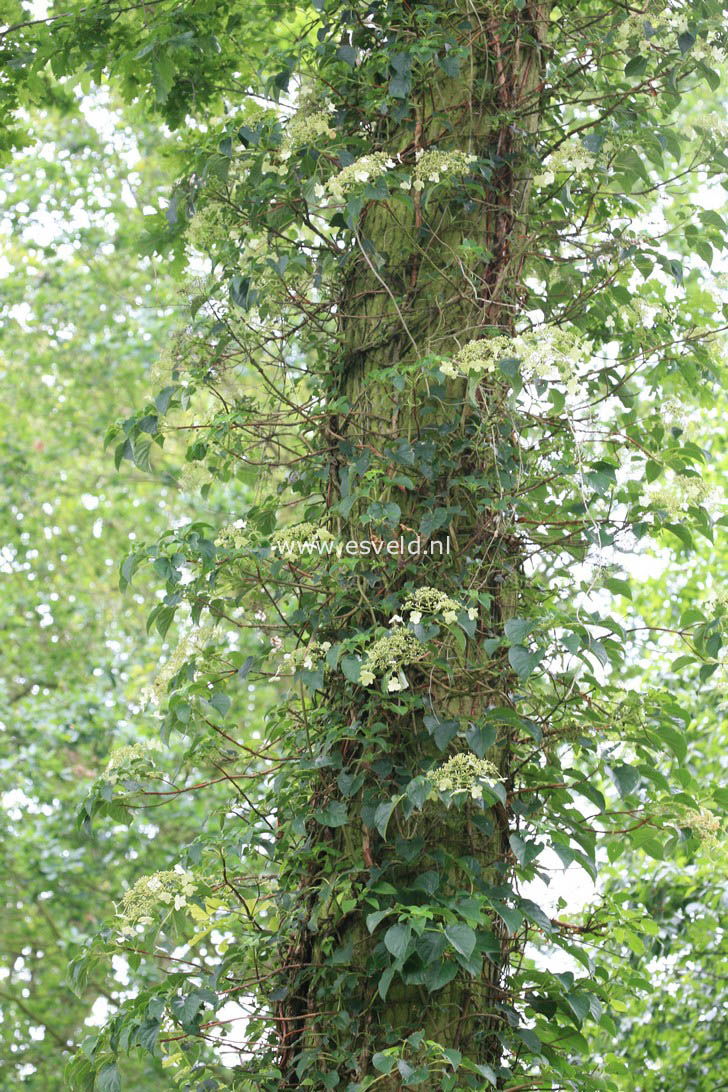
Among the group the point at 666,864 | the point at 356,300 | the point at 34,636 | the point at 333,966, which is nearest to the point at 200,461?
the point at 356,300

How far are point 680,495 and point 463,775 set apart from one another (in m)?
0.71

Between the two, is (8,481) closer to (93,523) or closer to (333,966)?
(93,523)

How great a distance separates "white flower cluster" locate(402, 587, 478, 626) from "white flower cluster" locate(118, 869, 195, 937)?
59 cm

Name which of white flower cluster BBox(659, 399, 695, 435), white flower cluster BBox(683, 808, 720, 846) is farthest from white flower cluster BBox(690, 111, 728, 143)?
white flower cluster BBox(683, 808, 720, 846)

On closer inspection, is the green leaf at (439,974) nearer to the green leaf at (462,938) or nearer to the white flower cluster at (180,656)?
the green leaf at (462,938)

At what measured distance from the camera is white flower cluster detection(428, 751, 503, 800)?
1.70m

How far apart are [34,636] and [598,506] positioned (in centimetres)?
651

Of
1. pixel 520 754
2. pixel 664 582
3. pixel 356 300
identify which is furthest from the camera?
pixel 664 582

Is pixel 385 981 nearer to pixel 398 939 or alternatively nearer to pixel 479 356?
pixel 398 939

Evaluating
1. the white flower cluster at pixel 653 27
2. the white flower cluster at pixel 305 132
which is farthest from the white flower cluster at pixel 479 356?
the white flower cluster at pixel 653 27

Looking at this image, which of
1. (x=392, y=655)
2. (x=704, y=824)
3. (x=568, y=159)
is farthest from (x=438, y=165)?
(x=704, y=824)

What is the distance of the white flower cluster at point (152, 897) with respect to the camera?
Result: 1.89 m

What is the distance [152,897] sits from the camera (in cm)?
192

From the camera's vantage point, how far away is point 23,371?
29.1ft
